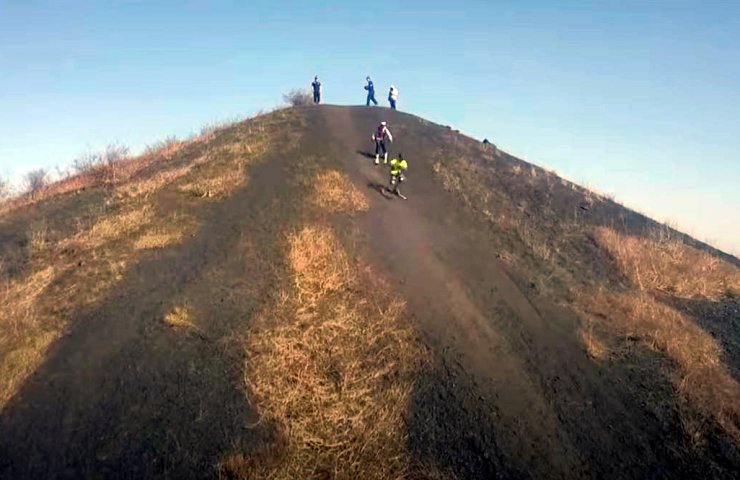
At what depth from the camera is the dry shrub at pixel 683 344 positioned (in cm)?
1327

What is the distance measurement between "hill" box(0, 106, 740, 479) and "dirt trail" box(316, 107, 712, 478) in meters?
0.07

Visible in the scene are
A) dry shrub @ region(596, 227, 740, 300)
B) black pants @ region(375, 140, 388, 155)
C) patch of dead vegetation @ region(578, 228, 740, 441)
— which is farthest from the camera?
black pants @ region(375, 140, 388, 155)

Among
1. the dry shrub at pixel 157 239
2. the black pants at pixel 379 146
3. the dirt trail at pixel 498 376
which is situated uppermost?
the black pants at pixel 379 146

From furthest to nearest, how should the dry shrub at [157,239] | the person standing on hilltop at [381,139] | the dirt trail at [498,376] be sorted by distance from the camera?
1. the person standing on hilltop at [381,139]
2. the dry shrub at [157,239]
3. the dirt trail at [498,376]

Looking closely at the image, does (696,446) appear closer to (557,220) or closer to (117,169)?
(557,220)

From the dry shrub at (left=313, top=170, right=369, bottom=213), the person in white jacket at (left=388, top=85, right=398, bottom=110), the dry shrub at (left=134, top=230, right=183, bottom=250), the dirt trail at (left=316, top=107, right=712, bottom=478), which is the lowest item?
the dirt trail at (left=316, top=107, right=712, bottom=478)

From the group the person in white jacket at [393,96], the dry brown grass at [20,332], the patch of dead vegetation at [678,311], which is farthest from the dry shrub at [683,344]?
the person in white jacket at [393,96]

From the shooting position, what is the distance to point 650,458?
1170cm

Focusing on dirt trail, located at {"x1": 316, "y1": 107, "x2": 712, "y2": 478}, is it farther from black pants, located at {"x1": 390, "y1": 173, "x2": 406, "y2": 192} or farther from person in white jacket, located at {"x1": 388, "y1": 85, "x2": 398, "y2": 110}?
person in white jacket, located at {"x1": 388, "y1": 85, "x2": 398, "y2": 110}

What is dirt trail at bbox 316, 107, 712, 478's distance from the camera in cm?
Result: 1145

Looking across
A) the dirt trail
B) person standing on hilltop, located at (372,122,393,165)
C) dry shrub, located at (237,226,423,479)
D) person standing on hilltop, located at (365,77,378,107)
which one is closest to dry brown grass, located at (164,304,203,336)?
dry shrub, located at (237,226,423,479)

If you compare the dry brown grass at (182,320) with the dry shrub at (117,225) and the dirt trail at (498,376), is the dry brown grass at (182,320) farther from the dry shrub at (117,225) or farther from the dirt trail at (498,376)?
the dirt trail at (498,376)

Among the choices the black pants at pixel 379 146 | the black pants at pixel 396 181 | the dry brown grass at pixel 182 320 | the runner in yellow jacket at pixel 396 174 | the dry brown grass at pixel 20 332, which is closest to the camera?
the dry brown grass at pixel 20 332

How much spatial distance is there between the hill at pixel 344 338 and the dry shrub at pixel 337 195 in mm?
126
